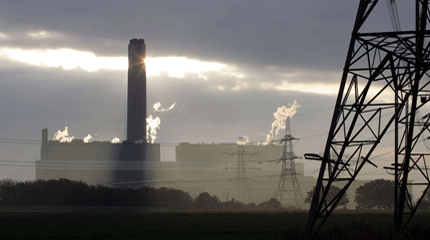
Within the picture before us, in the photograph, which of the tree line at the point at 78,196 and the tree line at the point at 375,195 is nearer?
the tree line at the point at 78,196

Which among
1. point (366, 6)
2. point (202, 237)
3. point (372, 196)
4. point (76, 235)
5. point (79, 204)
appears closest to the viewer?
point (366, 6)

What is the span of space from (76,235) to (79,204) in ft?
269

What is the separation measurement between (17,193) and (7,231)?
8551 cm

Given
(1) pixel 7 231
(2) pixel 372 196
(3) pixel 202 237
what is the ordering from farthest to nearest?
(2) pixel 372 196 → (1) pixel 7 231 → (3) pixel 202 237

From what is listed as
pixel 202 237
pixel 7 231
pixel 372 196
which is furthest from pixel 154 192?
pixel 202 237

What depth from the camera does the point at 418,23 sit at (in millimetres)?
30828

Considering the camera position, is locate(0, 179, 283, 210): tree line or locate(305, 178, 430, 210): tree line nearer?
locate(0, 179, 283, 210): tree line

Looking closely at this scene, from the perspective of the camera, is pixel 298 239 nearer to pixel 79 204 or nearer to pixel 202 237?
pixel 202 237

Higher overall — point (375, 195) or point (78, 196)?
point (78, 196)

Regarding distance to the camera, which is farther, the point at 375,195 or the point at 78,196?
the point at 375,195

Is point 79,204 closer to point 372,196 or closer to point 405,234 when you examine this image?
point 372,196

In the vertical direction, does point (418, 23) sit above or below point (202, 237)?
above

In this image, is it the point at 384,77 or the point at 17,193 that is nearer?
the point at 384,77

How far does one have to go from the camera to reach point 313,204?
88.4 ft
